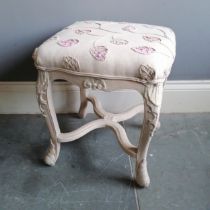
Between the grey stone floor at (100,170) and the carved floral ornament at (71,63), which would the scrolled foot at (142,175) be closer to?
the grey stone floor at (100,170)

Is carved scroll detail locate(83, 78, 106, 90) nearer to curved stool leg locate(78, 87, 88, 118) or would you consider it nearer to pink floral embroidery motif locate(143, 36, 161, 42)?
A: pink floral embroidery motif locate(143, 36, 161, 42)

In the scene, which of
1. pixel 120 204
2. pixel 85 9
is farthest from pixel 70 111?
pixel 120 204

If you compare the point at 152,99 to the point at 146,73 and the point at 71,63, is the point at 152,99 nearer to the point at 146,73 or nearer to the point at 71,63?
the point at 146,73

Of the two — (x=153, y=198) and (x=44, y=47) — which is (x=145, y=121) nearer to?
(x=153, y=198)

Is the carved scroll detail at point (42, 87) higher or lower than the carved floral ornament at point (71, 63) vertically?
lower

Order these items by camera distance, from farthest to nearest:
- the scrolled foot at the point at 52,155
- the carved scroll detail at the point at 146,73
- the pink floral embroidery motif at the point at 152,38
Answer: the scrolled foot at the point at 52,155 → the pink floral embroidery motif at the point at 152,38 → the carved scroll detail at the point at 146,73

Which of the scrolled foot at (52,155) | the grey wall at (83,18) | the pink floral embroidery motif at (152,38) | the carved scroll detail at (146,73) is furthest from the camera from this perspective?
the grey wall at (83,18)

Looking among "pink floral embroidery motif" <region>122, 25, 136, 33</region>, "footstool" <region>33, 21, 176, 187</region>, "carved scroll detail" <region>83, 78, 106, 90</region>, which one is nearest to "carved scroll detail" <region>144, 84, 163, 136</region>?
"footstool" <region>33, 21, 176, 187</region>

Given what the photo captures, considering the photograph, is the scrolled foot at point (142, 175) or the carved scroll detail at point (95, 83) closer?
the carved scroll detail at point (95, 83)

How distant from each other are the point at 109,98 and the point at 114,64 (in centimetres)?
52

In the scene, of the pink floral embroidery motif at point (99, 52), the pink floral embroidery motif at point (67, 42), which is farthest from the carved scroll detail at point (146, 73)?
the pink floral embroidery motif at point (67, 42)

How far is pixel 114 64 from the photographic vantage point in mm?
759

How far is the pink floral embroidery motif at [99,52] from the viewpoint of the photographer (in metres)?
0.77

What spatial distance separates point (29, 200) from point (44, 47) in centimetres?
46
